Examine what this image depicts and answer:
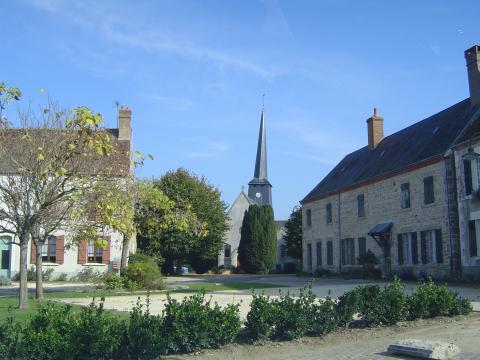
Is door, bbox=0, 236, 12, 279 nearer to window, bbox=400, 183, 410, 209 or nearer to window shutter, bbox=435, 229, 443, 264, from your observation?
window, bbox=400, 183, 410, 209

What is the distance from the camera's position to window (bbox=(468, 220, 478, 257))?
73.2 feet

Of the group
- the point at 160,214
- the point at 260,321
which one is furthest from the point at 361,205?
the point at 260,321

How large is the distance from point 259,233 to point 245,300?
32798 millimetres

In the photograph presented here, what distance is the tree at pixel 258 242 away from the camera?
48.7m

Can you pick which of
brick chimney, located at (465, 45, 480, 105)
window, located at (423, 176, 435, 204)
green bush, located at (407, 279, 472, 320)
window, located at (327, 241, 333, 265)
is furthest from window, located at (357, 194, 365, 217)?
green bush, located at (407, 279, 472, 320)

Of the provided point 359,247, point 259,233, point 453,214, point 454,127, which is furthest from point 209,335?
point 259,233

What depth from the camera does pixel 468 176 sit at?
74.8ft

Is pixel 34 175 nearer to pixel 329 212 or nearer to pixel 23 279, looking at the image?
pixel 23 279

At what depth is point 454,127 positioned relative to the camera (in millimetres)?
25266

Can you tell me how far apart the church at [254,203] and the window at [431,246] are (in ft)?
76.0

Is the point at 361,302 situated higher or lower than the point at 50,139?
lower

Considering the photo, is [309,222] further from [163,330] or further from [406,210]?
[163,330]

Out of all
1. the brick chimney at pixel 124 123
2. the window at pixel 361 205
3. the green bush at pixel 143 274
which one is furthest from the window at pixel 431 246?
the brick chimney at pixel 124 123

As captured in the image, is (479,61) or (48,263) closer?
(479,61)
